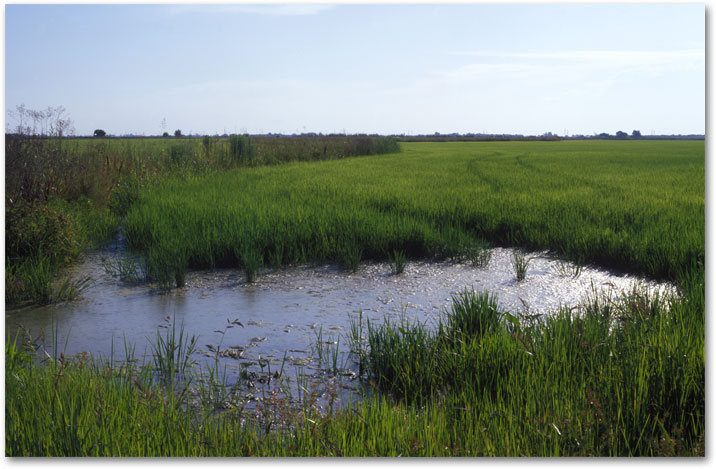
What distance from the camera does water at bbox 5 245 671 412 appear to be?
141 inches

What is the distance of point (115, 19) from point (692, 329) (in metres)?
3.62

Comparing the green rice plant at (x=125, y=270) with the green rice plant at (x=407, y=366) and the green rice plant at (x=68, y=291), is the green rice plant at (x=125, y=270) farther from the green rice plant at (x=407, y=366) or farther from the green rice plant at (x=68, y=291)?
the green rice plant at (x=407, y=366)

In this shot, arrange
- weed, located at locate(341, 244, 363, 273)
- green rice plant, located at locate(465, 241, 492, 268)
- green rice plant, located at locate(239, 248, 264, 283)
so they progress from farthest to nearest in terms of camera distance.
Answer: green rice plant, located at locate(465, 241, 492, 268)
weed, located at locate(341, 244, 363, 273)
green rice plant, located at locate(239, 248, 264, 283)

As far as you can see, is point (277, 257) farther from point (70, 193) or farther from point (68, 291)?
point (70, 193)

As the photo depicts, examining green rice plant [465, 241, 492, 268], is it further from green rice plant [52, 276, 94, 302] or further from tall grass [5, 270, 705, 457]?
green rice plant [52, 276, 94, 302]

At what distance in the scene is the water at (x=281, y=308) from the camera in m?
3.59

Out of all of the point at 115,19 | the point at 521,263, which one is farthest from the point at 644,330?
the point at 115,19

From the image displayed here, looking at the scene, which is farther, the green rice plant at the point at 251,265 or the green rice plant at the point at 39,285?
the green rice plant at the point at 251,265

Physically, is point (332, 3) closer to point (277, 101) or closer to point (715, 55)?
point (277, 101)

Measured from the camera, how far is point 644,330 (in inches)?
127

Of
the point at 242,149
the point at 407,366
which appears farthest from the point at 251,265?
the point at 242,149

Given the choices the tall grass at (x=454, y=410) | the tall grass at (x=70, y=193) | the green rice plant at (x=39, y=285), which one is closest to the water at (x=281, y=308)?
the green rice plant at (x=39, y=285)

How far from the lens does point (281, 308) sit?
4645mm

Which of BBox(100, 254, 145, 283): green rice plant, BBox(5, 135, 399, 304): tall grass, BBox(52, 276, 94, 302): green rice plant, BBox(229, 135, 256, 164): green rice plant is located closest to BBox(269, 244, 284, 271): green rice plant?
BBox(5, 135, 399, 304): tall grass
